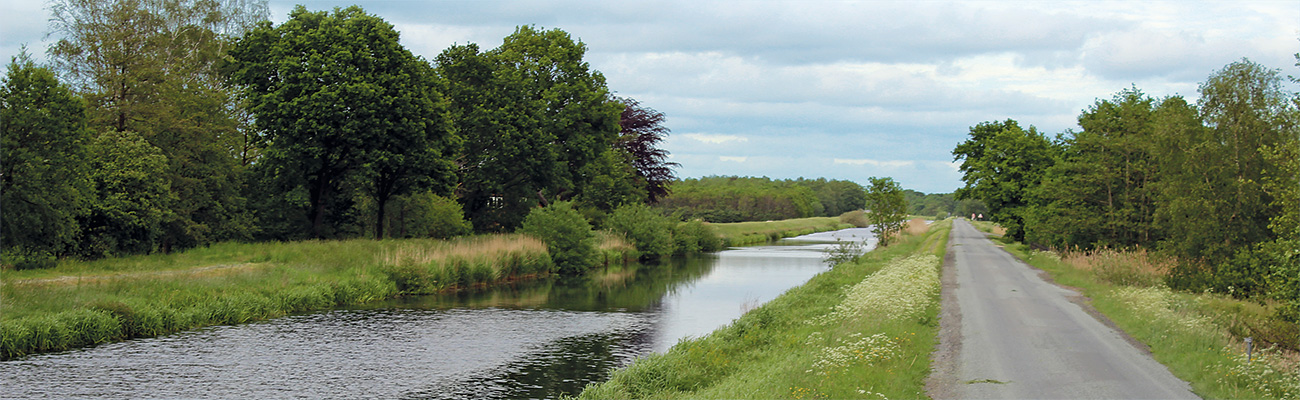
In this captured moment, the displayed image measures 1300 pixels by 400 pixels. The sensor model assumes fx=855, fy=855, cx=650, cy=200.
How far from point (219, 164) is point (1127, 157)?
124 feet

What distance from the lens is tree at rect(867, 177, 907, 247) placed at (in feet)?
177

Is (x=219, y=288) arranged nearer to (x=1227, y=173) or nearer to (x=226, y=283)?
(x=226, y=283)

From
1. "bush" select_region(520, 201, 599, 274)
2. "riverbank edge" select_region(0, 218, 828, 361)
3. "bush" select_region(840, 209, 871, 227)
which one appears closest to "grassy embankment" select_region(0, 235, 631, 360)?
"riverbank edge" select_region(0, 218, 828, 361)

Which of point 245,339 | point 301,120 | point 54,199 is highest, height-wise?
point 301,120

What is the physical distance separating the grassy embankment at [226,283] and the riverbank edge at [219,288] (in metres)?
0.03

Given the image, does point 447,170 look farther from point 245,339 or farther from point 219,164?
point 245,339

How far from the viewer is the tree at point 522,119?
44812mm

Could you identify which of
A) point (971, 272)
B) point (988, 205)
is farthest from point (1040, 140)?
point (971, 272)

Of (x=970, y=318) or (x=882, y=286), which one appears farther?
(x=882, y=286)

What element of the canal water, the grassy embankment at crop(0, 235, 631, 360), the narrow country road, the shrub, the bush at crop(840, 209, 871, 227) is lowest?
the canal water

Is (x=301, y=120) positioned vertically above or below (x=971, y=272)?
above

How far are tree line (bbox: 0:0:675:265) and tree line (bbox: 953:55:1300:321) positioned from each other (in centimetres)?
2488

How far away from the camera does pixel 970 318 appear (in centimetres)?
1986

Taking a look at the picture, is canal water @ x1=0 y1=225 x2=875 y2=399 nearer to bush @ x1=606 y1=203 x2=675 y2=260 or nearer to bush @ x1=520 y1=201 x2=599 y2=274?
bush @ x1=520 y1=201 x2=599 y2=274
